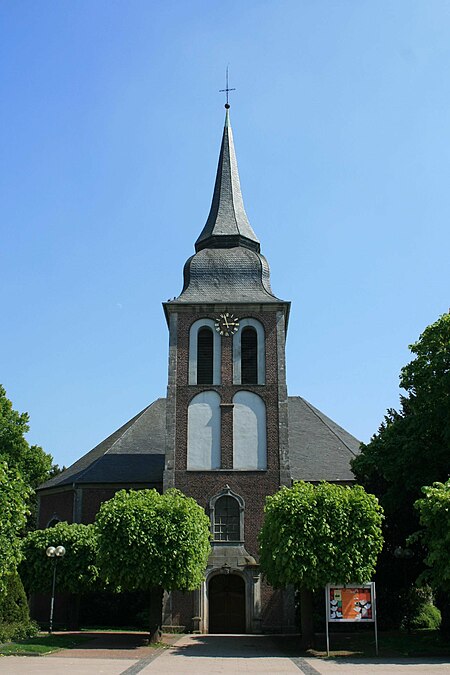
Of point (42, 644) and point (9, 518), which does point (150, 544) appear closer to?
point (42, 644)

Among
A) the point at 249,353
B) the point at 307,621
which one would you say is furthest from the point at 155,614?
the point at 249,353

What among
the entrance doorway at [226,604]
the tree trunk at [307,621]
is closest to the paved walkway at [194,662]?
the tree trunk at [307,621]

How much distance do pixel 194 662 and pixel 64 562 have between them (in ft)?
40.6

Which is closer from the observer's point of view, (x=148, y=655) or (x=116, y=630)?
(x=148, y=655)

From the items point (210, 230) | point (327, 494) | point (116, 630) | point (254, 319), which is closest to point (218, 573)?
point (116, 630)

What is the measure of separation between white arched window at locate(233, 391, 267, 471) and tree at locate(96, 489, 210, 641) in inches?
260

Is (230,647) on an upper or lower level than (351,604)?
lower

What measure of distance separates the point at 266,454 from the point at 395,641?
10.2m

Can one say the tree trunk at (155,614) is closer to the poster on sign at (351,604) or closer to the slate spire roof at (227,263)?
the poster on sign at (351,604)

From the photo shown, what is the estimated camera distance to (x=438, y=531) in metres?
21.3

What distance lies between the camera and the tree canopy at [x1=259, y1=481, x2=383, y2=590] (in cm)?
2394

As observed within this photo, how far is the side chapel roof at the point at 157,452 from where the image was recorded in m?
35.6

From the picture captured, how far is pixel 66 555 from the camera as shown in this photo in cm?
→ 3131

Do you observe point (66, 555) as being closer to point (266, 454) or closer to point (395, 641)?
point (266, 454)
